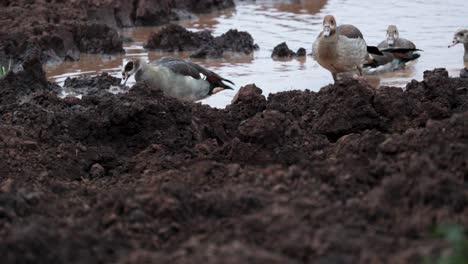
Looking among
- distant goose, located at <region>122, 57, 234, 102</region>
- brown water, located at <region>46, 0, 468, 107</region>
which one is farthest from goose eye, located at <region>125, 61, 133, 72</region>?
brown water, located at <region>46, 0, 468, 107</region>

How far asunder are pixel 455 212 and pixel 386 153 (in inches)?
63.3

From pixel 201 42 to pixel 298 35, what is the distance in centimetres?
158

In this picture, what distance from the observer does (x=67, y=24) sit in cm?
1440

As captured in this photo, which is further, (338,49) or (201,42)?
(201,42)

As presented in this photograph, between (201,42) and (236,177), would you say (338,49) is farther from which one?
(236,177)

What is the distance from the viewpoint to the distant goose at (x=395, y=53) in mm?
12359

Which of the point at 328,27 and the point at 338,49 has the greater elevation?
the point at 328,27

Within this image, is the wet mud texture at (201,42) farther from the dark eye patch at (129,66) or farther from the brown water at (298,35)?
the dark eye patch at (129,66)

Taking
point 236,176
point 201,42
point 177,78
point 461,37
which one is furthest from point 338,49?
point 236,176

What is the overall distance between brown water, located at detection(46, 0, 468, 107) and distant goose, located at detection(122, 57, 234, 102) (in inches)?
14.3

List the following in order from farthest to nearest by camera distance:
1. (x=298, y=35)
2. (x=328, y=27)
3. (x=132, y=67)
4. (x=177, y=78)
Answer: (x=298, y=35) → (x=328, y=27) → (x=132, y=67) → (x=177, y=78)

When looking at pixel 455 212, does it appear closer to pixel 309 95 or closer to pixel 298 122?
pixel 298 122

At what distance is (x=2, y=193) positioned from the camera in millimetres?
5336

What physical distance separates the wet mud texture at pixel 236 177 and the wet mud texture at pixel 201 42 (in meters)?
4.85
